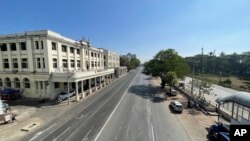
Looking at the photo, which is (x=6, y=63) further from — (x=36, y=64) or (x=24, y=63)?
(x=36, y=64)

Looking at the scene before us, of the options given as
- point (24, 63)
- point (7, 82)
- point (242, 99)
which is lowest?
point (7, 82)

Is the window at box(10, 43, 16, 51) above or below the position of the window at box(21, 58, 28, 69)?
above

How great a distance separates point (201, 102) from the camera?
30016 mm

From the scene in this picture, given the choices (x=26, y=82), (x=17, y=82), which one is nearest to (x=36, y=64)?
(x=26, y=82)

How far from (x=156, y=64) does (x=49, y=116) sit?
3513 centimetres

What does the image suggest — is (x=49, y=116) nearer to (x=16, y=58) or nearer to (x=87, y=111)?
(x=87, y=111)

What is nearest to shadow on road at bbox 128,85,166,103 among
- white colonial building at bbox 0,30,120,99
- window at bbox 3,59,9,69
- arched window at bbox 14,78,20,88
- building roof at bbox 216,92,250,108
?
white colonial building at bbox 0,30,120,99

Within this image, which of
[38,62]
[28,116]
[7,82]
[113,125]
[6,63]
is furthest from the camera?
[7,82]

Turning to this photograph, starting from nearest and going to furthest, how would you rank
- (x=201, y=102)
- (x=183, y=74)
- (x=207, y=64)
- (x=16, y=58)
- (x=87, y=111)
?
1. (x=87, y=111)
2. (x=201, y=102)
3. (x=16, y=58)
4. (x=183, y=74)
5. (x=207, y=64)

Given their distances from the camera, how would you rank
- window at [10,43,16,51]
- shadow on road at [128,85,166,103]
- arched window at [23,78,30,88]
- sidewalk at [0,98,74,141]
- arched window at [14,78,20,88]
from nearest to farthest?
1. sidewalk at [0,98,74,141]
2. arched window at [23,78,30,88]
3. window at [10,43,16,51]
4. arched window at [14,78,20,88]
5. shadow on road at [128,85,166,103]

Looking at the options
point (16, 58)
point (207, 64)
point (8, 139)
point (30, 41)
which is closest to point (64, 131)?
point (8, 139)

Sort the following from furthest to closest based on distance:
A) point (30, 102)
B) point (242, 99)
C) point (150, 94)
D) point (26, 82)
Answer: point (150, 94), point (26, 82), point (30, 102), point (242, 99)

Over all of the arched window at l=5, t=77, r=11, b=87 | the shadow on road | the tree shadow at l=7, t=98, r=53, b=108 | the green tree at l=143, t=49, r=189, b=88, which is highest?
the green tree at l=143, t=49, r=189, b=88

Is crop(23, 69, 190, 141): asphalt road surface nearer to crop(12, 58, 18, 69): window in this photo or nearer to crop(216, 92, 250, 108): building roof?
crop(216, 92, 250, 108): building roof
